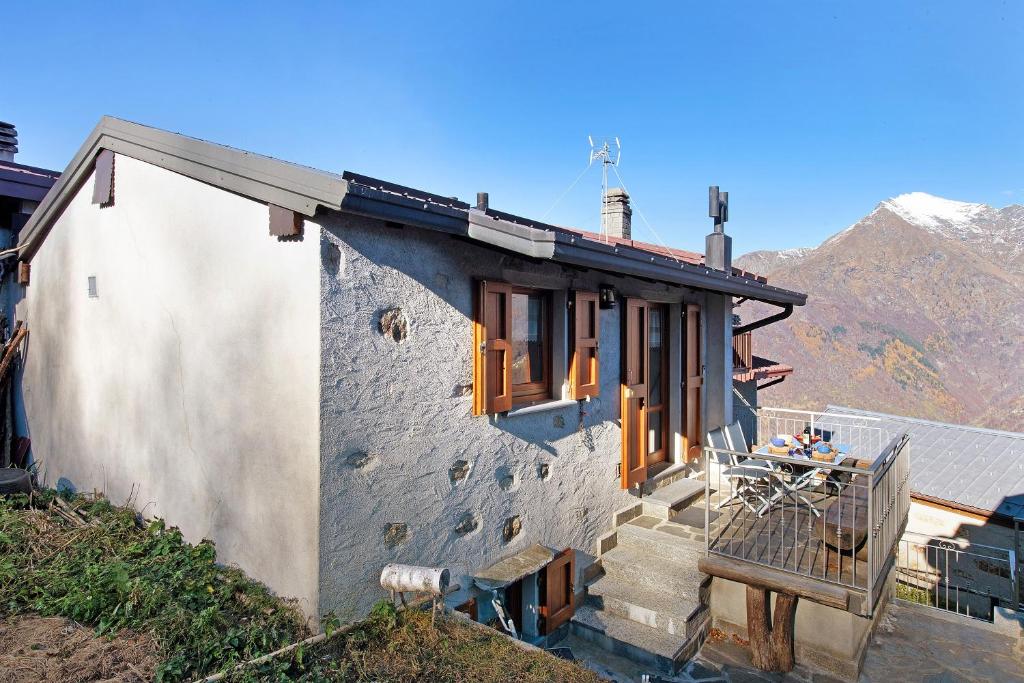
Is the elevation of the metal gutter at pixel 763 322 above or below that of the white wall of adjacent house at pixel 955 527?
above

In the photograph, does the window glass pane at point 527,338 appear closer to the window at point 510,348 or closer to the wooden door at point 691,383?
the window at point 510,348

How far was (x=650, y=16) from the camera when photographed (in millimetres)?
11000

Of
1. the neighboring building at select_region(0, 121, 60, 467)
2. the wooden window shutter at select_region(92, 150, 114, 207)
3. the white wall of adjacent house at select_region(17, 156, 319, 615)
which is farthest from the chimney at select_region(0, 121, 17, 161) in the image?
the wooden window shutter at select_region(92, 150, 114, 207)

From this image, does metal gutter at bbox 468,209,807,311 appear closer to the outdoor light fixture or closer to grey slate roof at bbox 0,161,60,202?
the outdoor light fixture

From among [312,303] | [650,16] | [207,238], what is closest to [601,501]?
[312,303]

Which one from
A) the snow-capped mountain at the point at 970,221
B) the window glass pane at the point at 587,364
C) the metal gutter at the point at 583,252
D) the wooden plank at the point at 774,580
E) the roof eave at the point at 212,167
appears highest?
the snow-capped mountain at the point at 970,221

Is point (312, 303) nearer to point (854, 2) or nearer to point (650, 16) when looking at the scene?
point (854, 2)

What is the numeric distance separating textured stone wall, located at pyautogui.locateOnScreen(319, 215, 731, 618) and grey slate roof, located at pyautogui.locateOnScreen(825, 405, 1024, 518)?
746cm

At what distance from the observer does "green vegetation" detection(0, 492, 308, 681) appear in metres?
3.00

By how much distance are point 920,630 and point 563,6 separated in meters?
10.2

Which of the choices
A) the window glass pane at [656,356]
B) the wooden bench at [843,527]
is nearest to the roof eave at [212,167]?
the wooden bench at [843,527]

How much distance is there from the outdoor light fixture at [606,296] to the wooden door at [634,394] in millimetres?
424

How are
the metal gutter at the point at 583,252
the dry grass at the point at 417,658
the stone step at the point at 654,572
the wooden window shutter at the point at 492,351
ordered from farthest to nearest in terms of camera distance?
the stone step at the point at 654,572
the wooden window shutter at the point at 492,351
the metal gutter at the point at 583,252
the dry grass at the point at 417,658

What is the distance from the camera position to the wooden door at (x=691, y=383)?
7.26m
